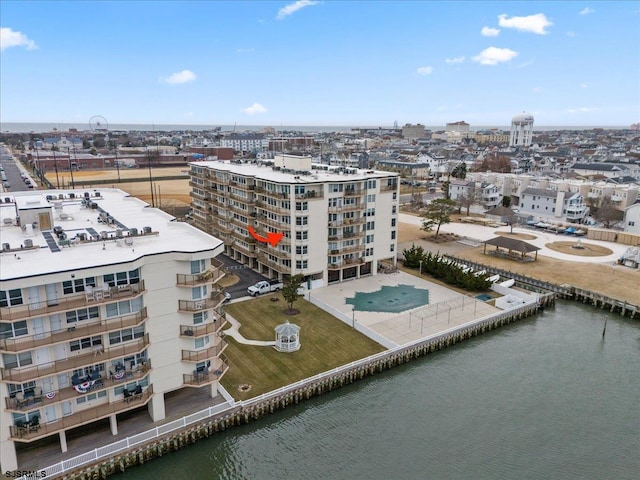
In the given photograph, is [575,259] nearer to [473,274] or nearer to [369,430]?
[473,274]

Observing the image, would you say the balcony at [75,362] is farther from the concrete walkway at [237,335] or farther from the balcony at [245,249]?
the balcony at [245,249]

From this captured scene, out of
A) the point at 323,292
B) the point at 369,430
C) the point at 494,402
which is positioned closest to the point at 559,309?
the point at 494,402

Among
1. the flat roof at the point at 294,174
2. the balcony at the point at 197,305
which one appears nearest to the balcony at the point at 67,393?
the balcony at the point at 197,305

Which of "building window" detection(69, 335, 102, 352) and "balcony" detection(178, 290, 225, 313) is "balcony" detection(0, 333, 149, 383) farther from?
"balcony" detection(178, 290, 225, 313)

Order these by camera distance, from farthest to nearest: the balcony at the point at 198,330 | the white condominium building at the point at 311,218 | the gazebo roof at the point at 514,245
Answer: the gazebo roof at the point at 514,245 < the white condominium building at the point at 311,218 < the balcony at the point at 198,330

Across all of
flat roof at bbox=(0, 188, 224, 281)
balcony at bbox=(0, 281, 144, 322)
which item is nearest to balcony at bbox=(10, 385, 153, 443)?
balcony at bbox=(0, 281, 144, 322)

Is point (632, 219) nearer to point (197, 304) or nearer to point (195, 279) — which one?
point (197, 304)

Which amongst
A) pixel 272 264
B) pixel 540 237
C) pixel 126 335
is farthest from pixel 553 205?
pixel 126 335

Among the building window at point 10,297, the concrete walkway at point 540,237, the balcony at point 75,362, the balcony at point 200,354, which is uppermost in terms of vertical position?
the building window at point 10,297
